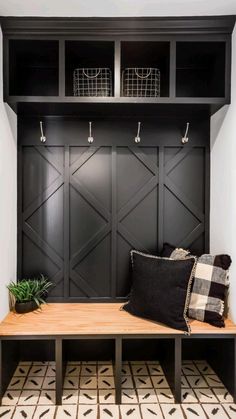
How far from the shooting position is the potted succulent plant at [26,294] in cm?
210

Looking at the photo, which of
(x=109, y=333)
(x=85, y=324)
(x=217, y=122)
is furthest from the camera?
(x=217, y=122)

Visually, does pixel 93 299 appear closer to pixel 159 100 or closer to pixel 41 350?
pixel 41 350

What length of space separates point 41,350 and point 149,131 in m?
2.02

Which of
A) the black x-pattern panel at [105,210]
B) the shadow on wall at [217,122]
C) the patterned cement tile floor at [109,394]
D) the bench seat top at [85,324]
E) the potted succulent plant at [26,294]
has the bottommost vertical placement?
the patterned cement tile floor at [109,394]

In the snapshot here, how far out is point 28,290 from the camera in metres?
2.13

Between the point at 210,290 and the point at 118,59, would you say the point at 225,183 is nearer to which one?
the point at 210,290

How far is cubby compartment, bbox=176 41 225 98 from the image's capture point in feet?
6.89

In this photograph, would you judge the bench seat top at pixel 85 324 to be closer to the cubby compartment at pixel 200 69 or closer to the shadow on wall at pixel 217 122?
the shadow on wall at pixel 217 122

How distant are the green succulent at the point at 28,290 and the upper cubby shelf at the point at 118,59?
1.34 metres

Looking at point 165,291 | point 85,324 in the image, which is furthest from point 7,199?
point 165,291

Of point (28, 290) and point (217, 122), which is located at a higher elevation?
point (217, 122)

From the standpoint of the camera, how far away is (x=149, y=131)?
237 centimetres

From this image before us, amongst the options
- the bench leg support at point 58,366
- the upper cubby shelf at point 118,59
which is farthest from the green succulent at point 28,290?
the upper cubby shelf at point 118,59

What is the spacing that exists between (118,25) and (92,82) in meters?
0.42
